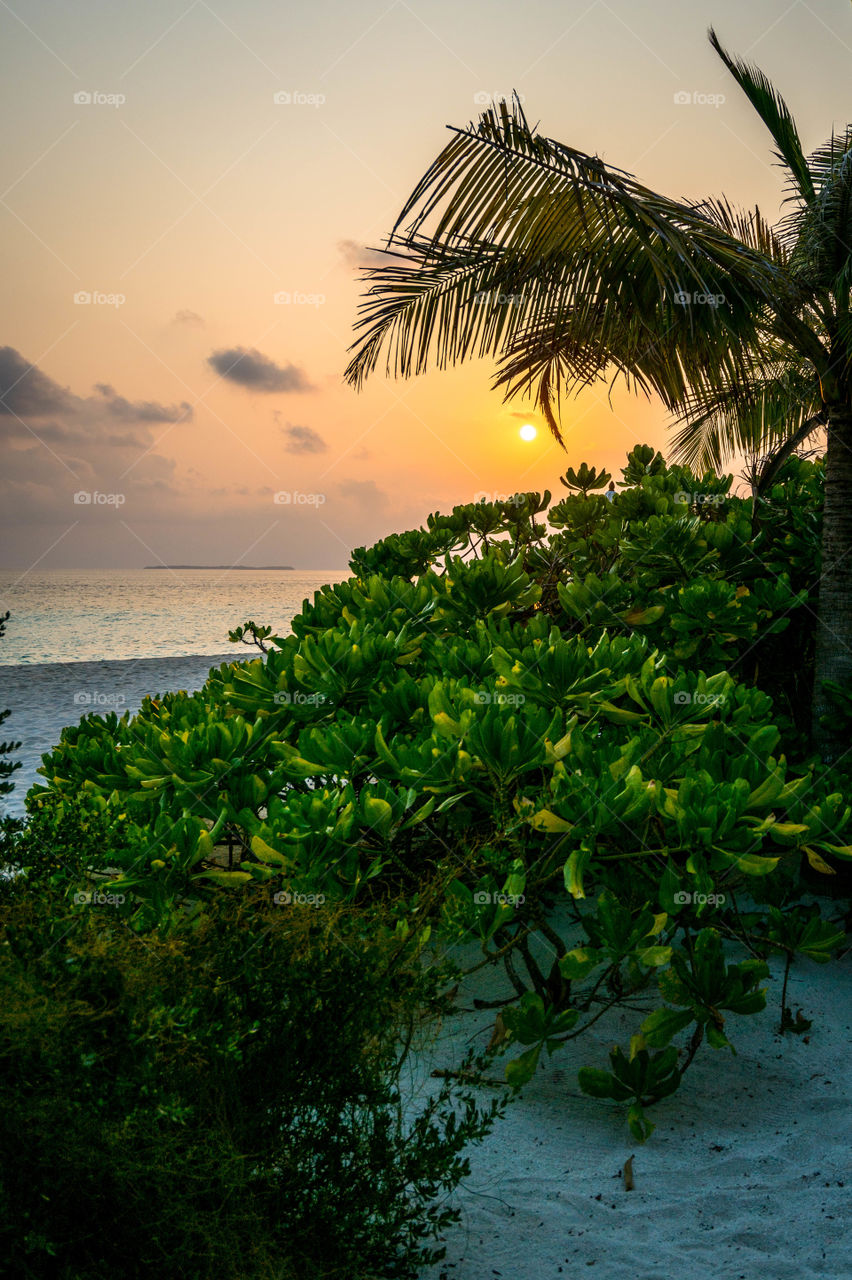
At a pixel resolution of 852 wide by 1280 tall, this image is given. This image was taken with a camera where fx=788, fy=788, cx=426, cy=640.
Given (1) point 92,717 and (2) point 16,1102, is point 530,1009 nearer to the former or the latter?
(2) point 16,1102

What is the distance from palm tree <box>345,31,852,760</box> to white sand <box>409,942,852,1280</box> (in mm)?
2107

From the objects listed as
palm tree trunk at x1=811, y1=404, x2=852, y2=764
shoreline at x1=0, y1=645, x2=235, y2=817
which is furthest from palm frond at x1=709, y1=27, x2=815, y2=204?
shoreline at x1=0, y1=645, x2=235, y2=817

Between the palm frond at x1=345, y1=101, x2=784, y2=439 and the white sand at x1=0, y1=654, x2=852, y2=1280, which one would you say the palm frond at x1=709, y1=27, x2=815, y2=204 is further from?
the white sand at x1=0, y1=654, x2=852, y2=1280

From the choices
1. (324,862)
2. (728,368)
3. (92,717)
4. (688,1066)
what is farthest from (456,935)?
(728,368)

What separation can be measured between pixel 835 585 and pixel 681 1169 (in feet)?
10.7

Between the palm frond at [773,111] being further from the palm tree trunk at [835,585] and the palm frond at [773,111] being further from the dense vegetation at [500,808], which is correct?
the dense vegetation at [500,808]

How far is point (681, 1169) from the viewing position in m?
2.44

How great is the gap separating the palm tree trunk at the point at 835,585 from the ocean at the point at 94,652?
3095 millimetres

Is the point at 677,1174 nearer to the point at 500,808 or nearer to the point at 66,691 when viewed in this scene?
the point at 500,808

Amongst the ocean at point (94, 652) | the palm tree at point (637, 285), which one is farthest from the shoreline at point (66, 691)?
the palm tree at point (637, 285)

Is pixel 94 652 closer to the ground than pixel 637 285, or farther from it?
farther from it

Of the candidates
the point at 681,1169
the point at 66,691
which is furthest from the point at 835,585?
the point at 66,691

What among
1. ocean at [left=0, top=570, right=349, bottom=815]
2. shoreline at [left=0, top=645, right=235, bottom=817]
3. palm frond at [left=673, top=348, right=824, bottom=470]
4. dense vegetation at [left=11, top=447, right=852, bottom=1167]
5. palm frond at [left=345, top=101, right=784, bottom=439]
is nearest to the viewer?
dense vegetation at [left=11, top=447, right=852, bottom=1167]

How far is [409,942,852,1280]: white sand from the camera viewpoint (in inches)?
82.1
